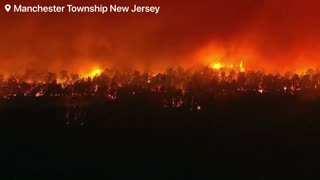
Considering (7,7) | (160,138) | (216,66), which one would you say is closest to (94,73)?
(160,138)

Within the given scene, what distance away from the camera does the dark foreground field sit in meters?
12.4

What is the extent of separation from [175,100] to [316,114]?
267 cm

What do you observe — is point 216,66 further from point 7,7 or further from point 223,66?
point 7,7

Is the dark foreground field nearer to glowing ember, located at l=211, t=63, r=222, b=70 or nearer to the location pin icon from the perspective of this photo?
Answer: glowing ember, located at l=211, t=63, r=222, b=70

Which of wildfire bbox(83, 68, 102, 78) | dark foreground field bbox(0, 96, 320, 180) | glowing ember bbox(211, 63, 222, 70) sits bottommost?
dark foreground field bbox(0, 96, 320, 180)

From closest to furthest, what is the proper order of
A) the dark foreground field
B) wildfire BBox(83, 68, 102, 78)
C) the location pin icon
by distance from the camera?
the dark foreground field
the location pin icon
wildfire BBox(83, 68, 102, 78)

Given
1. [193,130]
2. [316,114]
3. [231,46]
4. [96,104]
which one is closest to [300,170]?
[316,114]

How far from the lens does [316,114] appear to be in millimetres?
12672

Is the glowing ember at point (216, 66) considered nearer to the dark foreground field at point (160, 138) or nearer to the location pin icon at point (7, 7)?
the dark foreground field at point (160, 138)

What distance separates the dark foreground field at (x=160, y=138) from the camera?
12391mm

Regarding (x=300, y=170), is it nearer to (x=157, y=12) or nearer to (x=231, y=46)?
(x=231, y=46)

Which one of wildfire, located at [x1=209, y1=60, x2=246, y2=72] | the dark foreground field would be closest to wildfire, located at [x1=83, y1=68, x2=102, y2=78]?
the dark foreground field

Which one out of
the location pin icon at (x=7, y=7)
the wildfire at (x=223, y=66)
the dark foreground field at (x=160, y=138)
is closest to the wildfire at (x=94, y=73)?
the dark foreground field at (x=160, y=138)

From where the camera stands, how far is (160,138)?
12.7m
